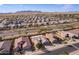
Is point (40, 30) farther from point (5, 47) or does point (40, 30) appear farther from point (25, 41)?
point (5, 47)

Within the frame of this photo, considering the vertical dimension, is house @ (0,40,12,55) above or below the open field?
below

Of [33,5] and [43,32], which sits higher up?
[33,5]

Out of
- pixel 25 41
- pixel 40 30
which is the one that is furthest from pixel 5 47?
pixel 40 30

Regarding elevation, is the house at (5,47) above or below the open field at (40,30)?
below

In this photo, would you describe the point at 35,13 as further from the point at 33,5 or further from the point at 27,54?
the point at 27,54

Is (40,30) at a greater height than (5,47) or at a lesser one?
greater

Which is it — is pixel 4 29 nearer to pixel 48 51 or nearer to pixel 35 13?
pixel 35 13
